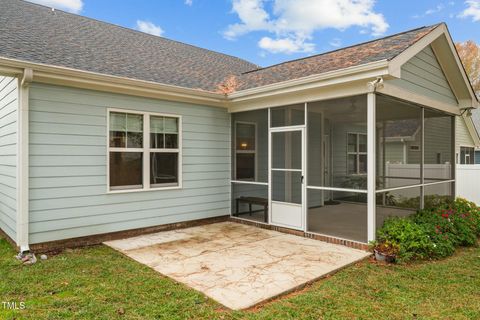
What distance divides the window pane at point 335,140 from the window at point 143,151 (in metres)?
2.81

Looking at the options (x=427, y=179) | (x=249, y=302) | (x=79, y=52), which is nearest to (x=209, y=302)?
(x=249, y=302)

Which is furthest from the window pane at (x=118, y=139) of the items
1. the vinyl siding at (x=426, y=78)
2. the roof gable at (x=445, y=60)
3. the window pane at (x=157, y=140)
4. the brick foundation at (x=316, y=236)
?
the vinyl siding at (x=426, y=78)

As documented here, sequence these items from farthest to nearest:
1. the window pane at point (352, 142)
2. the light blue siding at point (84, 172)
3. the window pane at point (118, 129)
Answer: the window pane at point (352, 142), the window pane at point (118, 129), the light blue siding at point (84, 172)

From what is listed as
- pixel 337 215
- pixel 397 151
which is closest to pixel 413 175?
pixel 397 151

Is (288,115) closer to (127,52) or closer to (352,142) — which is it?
(352,142)

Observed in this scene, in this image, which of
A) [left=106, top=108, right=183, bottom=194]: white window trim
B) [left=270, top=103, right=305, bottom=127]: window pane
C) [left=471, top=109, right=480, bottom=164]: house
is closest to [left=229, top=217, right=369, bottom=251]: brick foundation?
[left=106, top=108, right=183, bottom=194]: white window trim

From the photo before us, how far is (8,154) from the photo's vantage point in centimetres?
555

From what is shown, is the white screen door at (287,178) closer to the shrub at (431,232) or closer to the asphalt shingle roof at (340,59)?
the asphalt shingle roof at (340,59)

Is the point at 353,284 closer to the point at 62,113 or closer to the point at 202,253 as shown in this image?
the point at 202,253

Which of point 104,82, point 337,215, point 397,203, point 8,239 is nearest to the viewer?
point 104,82

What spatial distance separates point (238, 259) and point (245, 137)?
356 cm

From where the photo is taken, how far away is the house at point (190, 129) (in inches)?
195

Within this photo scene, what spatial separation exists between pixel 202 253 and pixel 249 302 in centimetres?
180

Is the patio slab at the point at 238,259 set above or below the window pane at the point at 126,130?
below
